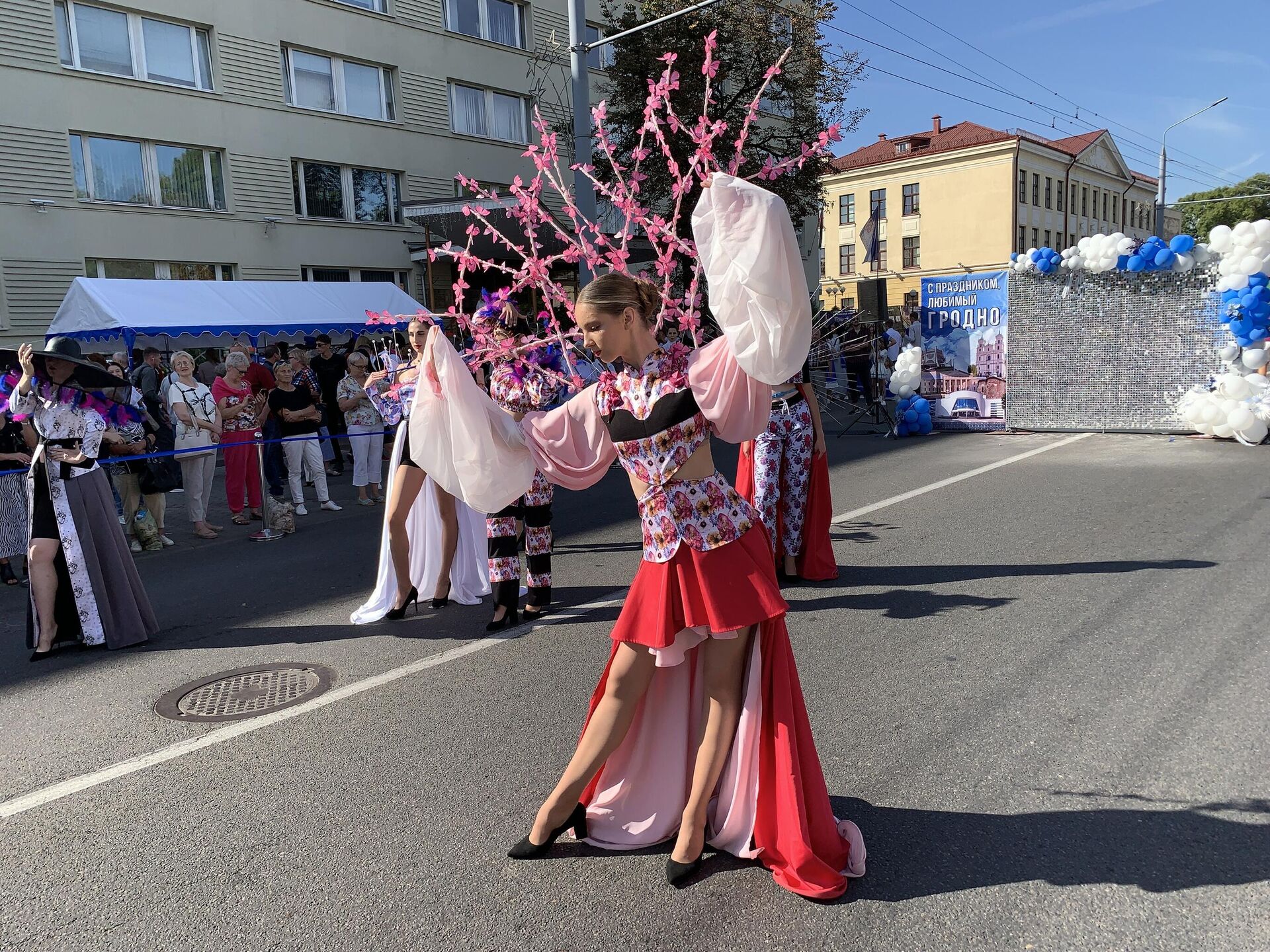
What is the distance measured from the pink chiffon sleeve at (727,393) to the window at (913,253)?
187ft

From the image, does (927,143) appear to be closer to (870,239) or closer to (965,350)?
(870,239)

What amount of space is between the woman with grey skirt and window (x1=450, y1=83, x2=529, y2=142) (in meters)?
21.4

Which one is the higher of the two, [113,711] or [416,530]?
[416,530]

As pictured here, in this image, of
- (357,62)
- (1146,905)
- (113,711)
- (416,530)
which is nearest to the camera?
(1146,905)

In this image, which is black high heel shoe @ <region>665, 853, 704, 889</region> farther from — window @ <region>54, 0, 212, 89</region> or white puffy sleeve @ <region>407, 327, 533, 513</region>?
window @ <region>54, 0, 212, 89</region>

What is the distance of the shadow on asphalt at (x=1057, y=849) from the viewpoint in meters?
2.87

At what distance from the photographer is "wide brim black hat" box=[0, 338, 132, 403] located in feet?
17.9

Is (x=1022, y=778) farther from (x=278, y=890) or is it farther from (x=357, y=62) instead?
(x=357, y=62)

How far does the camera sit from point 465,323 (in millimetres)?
3377

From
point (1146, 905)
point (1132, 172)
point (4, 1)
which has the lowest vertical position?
point (1146, 905)

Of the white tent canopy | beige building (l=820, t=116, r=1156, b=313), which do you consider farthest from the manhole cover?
beige building (l=820, t=116, r=1156, b=313)

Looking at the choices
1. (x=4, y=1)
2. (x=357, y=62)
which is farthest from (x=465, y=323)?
(x=357, y=62)

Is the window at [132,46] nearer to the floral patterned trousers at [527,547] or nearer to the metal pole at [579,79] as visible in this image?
the metal pole at [579,79]

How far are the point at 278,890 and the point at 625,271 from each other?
7.57 feet
